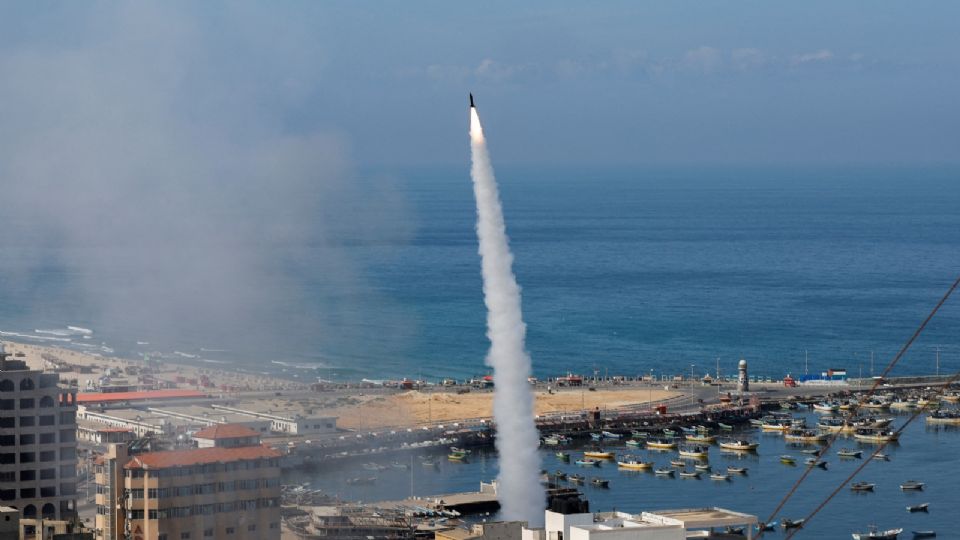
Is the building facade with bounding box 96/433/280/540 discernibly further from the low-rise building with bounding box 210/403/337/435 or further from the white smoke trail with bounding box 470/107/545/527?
the low-rise building with bounding box 210/403/337/435

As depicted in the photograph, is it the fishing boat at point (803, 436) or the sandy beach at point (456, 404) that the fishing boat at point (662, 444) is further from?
the sandy beach at point (456, 404)

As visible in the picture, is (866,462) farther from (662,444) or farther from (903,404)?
(903,404)

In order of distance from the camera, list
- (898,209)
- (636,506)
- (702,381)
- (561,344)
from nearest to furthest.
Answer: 1. (636,506)
2. (702,381)
3. (561,344)
4. (898,209)

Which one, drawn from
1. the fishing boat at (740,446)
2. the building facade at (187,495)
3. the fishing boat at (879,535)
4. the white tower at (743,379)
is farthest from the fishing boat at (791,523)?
the white tower at (743,379)

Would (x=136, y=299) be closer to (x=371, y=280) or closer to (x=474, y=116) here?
(x=371, y=280)

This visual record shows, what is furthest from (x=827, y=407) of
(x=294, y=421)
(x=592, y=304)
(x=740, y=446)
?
(x=592, y=304)

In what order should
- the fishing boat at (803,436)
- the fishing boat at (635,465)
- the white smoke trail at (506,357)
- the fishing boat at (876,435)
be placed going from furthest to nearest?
the fishing boat at (803,436)
the fishing boat at (876,435)
the fishing boat at (635,465)
the white smoke trail at (506,357)

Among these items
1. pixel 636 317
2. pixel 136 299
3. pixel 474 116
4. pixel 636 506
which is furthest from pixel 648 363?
pixel 474 116
